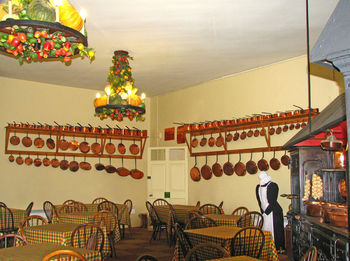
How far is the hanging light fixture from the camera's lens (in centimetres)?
271

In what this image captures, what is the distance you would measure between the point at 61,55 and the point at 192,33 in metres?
2.92

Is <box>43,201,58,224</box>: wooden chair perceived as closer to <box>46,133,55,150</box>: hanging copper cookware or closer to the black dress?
<box>46,133,55,150</box>: hanging copper cookware

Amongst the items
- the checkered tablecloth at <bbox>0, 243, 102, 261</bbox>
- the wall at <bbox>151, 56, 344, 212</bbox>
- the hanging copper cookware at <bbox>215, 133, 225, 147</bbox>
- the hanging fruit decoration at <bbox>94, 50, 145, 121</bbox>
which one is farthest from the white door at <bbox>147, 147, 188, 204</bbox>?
the checkered tablecloth at <bbox>0, 243, 102, 261</bbox>

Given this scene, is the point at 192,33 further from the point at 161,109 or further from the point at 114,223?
the point at 161,109

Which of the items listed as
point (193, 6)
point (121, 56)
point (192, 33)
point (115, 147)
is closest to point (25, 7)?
point (193, 6)

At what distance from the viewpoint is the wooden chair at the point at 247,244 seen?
4.06m

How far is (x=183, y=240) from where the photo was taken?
4.28 m

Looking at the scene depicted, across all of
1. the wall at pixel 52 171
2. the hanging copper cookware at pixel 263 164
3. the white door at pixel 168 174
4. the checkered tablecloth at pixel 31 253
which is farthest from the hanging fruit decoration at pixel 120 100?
the white door at pixel 168 174

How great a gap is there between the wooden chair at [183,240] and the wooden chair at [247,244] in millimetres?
474

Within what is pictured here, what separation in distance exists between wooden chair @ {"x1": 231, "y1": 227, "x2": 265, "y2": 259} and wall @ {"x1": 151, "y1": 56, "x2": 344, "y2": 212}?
8.67 ft

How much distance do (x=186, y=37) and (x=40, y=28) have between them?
129 inches

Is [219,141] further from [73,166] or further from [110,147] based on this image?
[73,166]

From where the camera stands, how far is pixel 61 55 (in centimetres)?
307

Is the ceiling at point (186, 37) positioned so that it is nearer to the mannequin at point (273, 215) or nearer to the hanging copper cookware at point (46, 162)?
the hanging copper cookware at point (46, 162)
